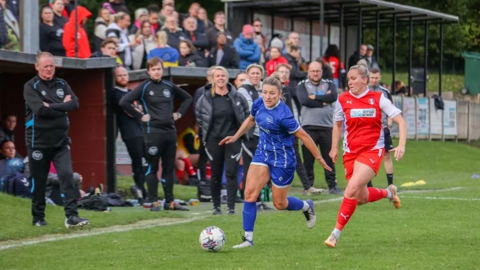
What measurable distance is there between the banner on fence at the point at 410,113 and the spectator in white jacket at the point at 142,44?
1382 centimetres

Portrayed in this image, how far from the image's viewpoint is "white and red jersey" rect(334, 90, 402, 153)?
11438mm

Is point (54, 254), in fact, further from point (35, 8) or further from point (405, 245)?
point (35, 8)

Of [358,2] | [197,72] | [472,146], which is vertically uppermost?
[358,2]

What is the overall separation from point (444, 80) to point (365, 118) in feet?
128

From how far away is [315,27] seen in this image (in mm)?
32844

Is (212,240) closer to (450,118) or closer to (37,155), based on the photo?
(37,155)

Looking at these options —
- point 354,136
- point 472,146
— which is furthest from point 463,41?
point 354,136

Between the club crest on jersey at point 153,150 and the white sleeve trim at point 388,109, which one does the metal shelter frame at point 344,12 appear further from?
the white sleeve trim at point 388,109

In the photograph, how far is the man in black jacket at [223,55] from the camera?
72.1 ft

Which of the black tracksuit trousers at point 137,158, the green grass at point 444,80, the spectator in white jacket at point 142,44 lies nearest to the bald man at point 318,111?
the black tracksuit trousers at point 137,158

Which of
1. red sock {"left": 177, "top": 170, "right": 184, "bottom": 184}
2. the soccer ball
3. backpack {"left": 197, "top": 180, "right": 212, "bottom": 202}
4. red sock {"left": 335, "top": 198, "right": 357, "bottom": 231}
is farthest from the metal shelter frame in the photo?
the soccer ball

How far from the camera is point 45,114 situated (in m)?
13.3

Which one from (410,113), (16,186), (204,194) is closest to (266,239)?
(16,186)

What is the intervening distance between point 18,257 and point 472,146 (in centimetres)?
2820
